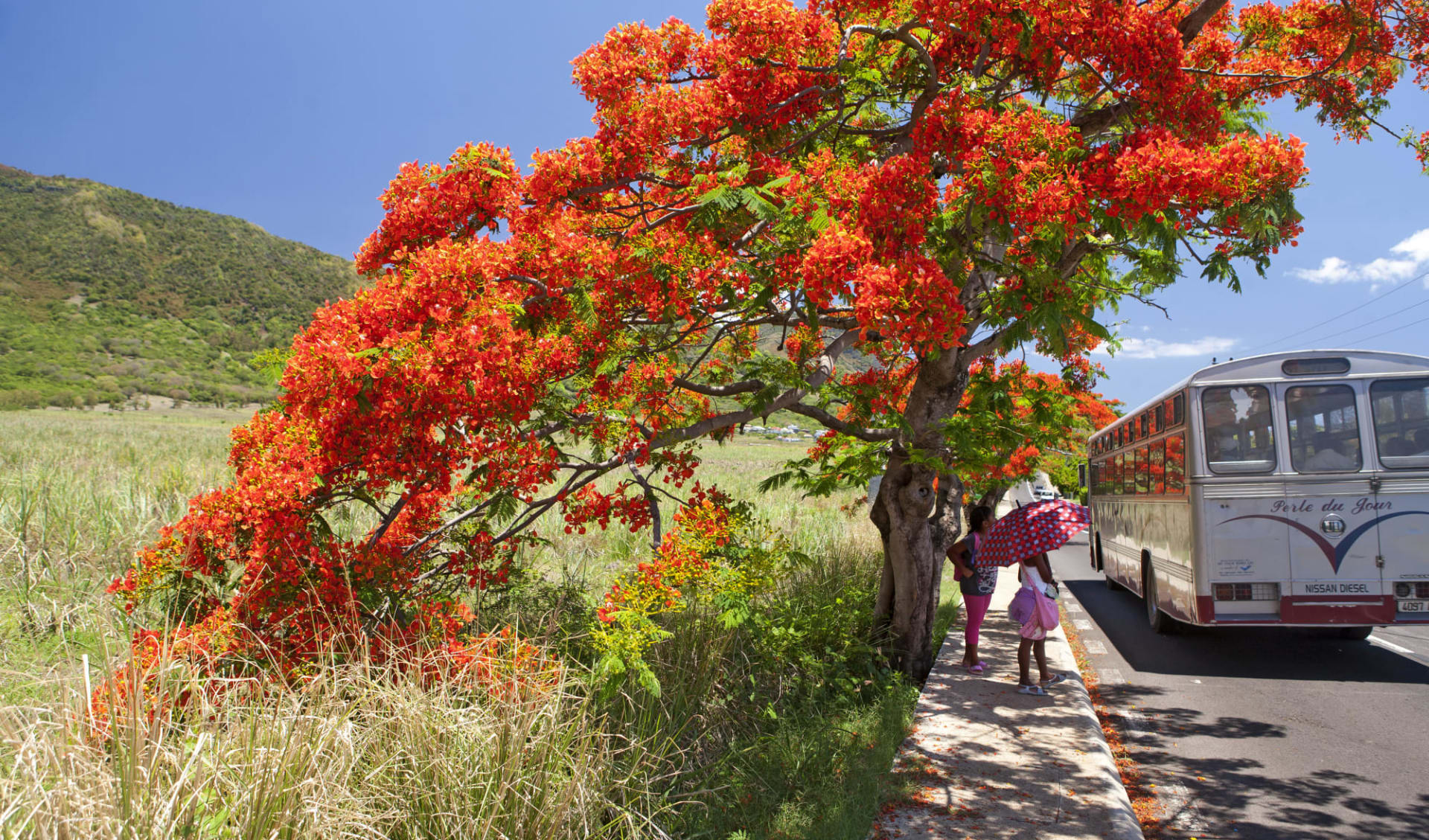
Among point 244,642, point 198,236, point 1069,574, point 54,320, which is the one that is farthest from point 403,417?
point 198,236

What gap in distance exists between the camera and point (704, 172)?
5.96 metres

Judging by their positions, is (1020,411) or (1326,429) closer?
(1326,429)

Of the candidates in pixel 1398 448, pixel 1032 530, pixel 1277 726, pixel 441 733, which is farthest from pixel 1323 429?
pixel 441 733

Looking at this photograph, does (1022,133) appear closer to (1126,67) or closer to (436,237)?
(1126,67)

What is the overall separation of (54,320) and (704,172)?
7903 cm

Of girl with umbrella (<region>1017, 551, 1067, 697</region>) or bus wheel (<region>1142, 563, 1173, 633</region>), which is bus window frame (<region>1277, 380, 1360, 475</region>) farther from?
girl with umbrella (<region>1017, 551, 1067, 697</region>)

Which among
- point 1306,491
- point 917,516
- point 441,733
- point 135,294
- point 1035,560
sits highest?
point 135,294

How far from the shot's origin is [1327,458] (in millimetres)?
8586

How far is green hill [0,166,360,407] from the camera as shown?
57500mm

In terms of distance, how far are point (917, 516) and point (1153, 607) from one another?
19.0 feet

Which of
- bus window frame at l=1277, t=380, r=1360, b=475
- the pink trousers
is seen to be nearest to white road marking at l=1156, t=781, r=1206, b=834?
the pink trousers

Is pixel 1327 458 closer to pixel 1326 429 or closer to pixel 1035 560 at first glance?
pixel 1326 429

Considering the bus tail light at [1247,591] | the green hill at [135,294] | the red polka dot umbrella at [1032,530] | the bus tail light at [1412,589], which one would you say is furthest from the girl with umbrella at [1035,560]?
the green hill at [135,294]

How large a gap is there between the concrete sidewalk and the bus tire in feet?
12.9
